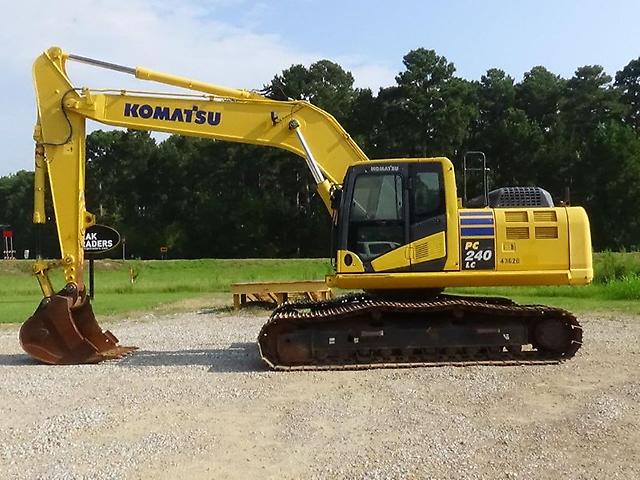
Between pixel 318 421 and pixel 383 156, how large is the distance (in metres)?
55.7

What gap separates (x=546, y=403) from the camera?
28.7 feet

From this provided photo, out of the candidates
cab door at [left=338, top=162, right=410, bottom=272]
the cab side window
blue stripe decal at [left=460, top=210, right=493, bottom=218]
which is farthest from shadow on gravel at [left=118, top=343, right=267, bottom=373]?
blue stripe decal at [left=460, top=210, right=493, bottom=218]

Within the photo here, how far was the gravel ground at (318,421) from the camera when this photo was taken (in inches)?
259

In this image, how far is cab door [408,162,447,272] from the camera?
11391 millimetres

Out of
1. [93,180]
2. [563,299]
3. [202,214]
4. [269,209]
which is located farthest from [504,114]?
[563,299]

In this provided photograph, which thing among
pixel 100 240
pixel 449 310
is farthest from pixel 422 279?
pixel 100 240

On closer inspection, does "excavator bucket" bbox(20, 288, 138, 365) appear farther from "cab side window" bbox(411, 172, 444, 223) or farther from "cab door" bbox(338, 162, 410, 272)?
"cab side window" bbox(411, 172, 444, 223)

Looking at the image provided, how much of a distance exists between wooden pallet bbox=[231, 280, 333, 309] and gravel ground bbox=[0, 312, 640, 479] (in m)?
8.46

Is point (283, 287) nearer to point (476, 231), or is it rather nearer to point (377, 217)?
point (377, 217)

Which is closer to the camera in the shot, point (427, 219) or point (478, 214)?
point (427, 219)

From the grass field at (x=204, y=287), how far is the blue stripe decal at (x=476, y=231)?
4.96 m

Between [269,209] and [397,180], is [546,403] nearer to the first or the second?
[397,180]

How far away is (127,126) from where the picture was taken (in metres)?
12.9

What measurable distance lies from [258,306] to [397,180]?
11012 mm
